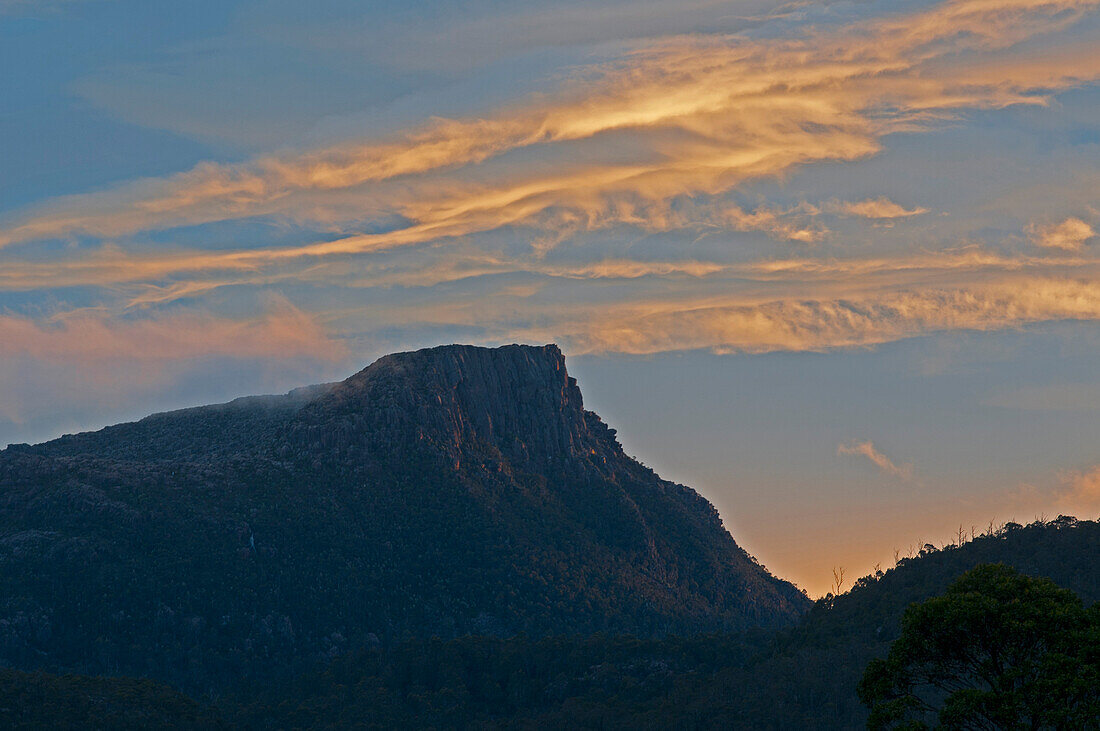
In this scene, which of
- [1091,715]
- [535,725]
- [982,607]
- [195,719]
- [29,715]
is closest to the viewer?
[1091,715]

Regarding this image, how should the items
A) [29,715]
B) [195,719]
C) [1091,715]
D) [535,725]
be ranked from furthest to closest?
[535,725], [195,719], [29,715], [1091,715]

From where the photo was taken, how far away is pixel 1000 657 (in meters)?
64.6

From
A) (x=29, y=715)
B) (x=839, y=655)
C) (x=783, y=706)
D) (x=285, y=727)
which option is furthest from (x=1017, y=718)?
(x=285, y=727)

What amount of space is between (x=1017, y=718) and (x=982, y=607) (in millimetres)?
5496

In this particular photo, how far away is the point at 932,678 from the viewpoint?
218 ft

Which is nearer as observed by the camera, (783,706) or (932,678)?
(932,678)

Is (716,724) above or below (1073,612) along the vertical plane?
below

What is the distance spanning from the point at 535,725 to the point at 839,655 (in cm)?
4628

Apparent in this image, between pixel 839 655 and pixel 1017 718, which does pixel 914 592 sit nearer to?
pixel 839 655

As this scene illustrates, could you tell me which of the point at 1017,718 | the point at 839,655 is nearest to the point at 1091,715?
the point at 1017,718

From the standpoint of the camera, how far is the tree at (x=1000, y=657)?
60938 millimetres

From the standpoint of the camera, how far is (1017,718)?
2420 inches

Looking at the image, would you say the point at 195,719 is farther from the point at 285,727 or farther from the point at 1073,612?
the point at 1073,612

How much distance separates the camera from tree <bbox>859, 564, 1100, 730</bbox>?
60.9 metres
